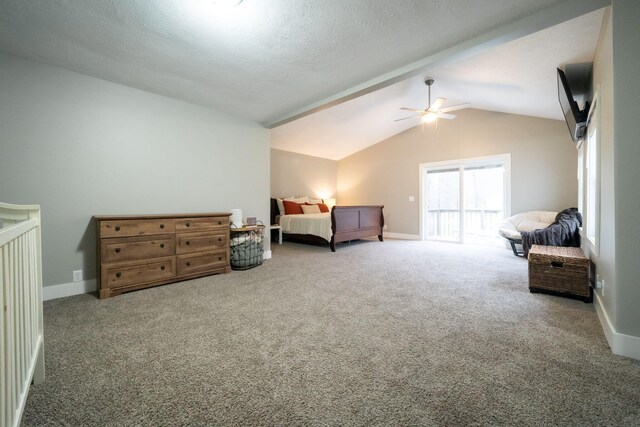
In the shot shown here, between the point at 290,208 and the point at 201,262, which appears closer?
the point at 201,262

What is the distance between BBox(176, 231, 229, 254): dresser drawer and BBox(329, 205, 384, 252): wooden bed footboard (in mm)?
2156

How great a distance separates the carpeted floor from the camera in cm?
106

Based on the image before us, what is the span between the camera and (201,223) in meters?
3.04

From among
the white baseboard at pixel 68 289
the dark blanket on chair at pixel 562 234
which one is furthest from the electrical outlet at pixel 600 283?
the white baseboard at pixel 68 289

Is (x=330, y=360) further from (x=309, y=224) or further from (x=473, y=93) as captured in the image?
(x=473, y=93)

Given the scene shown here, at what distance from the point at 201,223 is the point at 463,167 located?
5.47m

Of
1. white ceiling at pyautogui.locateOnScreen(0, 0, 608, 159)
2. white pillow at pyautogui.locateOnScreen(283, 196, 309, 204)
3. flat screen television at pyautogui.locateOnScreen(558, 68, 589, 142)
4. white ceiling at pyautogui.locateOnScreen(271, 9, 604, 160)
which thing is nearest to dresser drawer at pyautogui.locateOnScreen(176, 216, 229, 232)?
white ceiling at pyautogui.locateOnScreen(0, 0, 608, 159)

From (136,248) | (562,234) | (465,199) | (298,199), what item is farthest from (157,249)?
(465,199)

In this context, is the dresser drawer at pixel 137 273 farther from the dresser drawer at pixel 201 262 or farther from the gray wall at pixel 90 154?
the gray wall at pixel 90 154

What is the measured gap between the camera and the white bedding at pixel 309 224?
194 inches

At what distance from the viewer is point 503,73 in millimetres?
3195

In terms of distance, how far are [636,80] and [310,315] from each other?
245cm

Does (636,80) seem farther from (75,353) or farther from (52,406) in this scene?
(75,353)

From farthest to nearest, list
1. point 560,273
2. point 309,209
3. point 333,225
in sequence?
point 309,209, point 333,225, point 560,273
